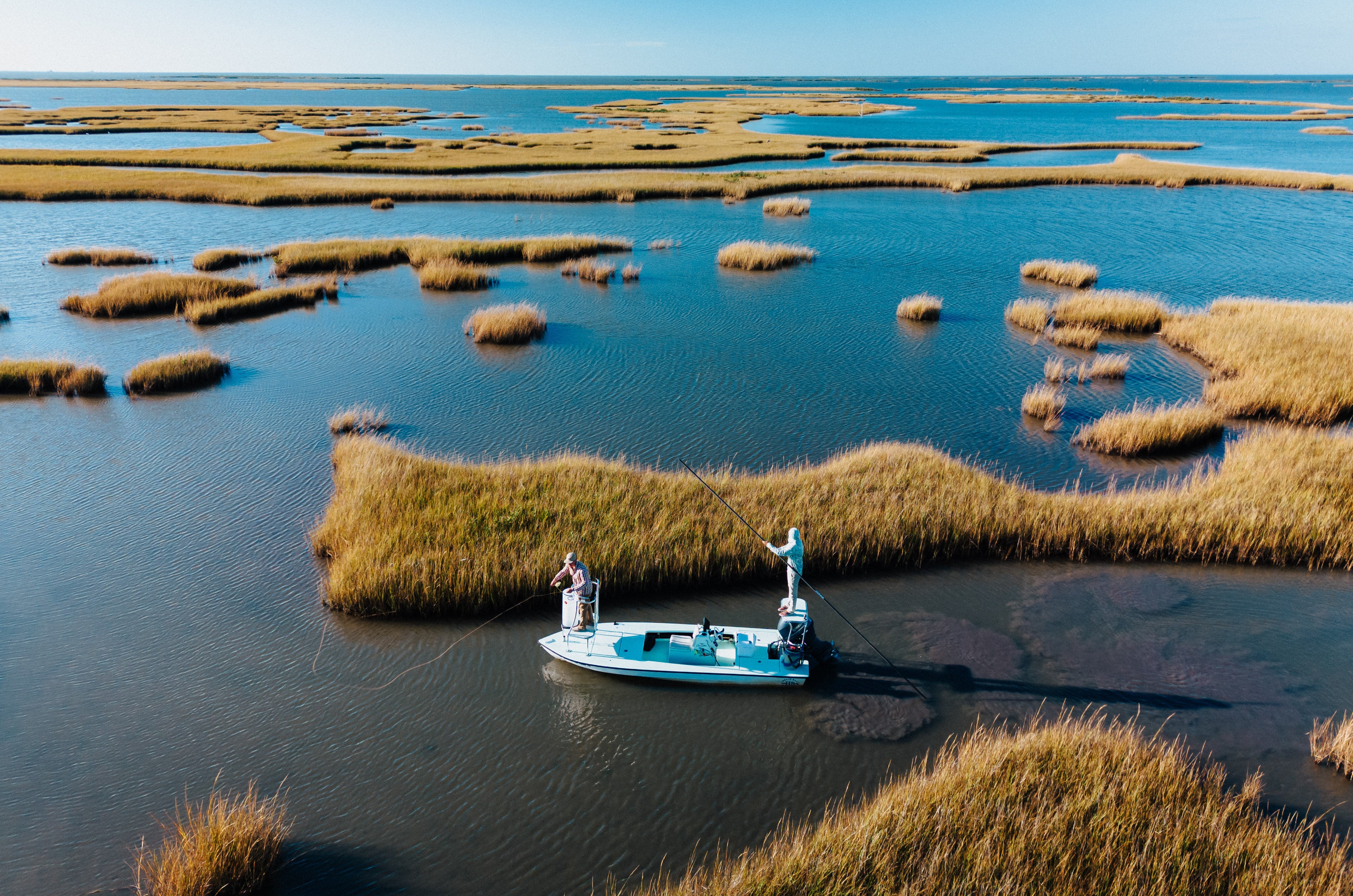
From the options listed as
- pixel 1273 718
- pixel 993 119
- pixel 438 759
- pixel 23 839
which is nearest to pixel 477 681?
pixel 438 759

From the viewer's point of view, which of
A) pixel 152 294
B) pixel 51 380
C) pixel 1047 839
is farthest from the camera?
pixel 152 294

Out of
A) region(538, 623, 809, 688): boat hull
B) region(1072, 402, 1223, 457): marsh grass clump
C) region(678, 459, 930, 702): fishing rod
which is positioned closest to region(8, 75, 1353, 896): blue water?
region(678, 459, 930, 702): fishing rod

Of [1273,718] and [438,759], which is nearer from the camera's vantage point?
[438,759]

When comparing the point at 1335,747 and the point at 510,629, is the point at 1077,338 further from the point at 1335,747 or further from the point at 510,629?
the point at 510,629

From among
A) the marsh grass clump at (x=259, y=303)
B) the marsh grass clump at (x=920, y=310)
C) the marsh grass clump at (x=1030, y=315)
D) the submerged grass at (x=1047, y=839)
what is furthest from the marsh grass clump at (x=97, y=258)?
the submerged grass at (x=1047, y=839)

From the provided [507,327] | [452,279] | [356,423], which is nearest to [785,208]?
[452,279]

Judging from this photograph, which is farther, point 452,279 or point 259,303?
point 452,279

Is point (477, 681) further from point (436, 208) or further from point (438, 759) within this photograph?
point (436, 208)

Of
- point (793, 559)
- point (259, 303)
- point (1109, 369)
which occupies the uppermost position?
point (259, 303)
